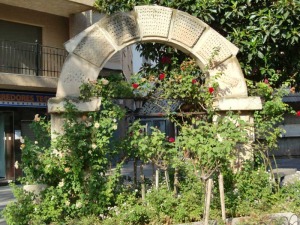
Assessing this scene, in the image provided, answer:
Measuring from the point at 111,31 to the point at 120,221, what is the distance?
302cm

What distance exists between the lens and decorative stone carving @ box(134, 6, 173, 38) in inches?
305

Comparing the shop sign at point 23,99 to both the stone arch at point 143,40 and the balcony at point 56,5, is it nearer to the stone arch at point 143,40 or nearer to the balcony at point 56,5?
the balcony at point 56,5

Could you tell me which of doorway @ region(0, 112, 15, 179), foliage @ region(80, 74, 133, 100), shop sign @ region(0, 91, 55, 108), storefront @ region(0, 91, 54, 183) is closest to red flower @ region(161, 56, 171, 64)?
foliage @ region(80, 74, 133, 100)

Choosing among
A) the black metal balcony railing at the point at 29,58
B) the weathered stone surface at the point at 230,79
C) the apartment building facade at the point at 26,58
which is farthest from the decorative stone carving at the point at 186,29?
the black metal balcony railing at the point at 29,58

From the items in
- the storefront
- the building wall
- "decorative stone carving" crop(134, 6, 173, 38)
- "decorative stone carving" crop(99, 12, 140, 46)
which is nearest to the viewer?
"decorative stone carving" crop(99, 12, 140, 46)

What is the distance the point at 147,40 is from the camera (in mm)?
7820

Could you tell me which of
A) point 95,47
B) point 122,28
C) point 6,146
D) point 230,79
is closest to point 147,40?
point 122,28

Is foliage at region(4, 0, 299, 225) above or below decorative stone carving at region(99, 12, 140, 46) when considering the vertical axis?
A: below

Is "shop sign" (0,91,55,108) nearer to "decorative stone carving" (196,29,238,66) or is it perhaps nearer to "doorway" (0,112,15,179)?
"doorway" (0,112,15,179)

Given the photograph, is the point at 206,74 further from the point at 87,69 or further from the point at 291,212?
the point at 291,212

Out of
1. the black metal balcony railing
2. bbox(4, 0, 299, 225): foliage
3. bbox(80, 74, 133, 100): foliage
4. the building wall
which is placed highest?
the building wall

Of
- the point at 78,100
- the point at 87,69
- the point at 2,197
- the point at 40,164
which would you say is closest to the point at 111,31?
the point at 87,69

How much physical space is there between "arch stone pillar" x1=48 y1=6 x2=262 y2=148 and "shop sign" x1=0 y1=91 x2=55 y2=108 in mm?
9687

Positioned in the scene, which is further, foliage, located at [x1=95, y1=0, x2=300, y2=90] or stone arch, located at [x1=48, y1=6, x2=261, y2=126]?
foliage, located at [x1=95, y1=0, x2=300, y2=90]
